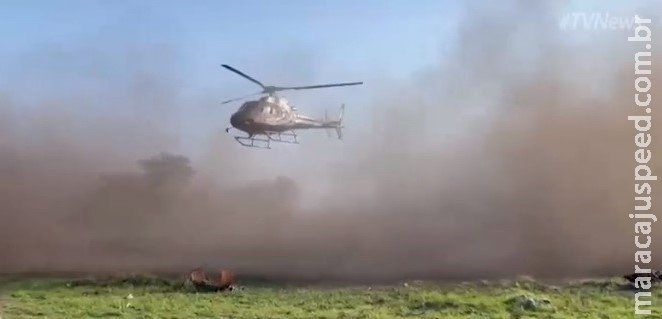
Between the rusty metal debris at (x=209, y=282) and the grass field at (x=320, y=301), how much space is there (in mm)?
277

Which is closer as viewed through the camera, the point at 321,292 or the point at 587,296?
Answer: the point at 587,296

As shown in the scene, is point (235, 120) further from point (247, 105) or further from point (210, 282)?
point (210, 282)

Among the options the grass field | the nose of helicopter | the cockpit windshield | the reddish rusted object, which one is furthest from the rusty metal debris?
the cockpit windshield

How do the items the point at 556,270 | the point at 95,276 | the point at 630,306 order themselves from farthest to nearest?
the point at 556,270, the point at 95,276, the point at 630,306

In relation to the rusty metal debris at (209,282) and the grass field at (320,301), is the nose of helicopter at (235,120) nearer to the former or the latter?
the rusty metal debris at (209,282)

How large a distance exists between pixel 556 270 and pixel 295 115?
7.92m

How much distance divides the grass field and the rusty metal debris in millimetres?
277

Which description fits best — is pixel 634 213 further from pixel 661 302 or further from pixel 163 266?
pixel 163 266

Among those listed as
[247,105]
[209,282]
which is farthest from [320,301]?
[247,105]

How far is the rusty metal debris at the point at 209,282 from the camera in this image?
45.2 feet

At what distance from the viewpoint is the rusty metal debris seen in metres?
13.8

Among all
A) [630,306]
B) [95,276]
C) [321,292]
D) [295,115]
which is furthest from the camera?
[295,115]

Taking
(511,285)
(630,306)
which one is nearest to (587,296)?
(630,306)

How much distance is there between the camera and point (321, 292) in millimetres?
13930
